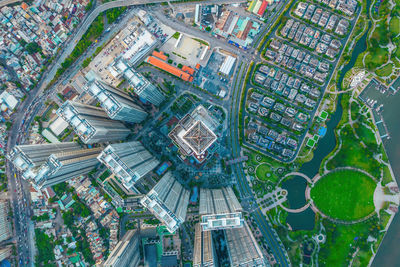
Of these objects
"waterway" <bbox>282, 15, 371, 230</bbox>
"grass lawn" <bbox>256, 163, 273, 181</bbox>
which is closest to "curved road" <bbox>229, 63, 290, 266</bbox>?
"grass lawn" <bbox>256, 163, 273, 181</bbox>

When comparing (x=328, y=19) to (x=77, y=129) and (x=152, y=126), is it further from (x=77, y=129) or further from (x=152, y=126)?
(x=77, y=129)

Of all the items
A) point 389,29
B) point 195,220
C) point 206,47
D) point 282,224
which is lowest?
point 195,220

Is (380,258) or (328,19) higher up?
(328,19)

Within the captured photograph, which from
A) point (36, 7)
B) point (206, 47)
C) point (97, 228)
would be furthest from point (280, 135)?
point (36, 7)

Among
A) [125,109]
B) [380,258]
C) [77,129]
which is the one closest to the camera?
[77,129]

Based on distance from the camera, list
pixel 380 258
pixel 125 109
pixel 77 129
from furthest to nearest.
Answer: pixel 380 258
pixel 125 109
pixel 77 129

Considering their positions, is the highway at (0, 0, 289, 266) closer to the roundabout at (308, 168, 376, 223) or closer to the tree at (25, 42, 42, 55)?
the tree at (25, 42, 42, 55)

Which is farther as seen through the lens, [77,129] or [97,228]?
[97,228]
